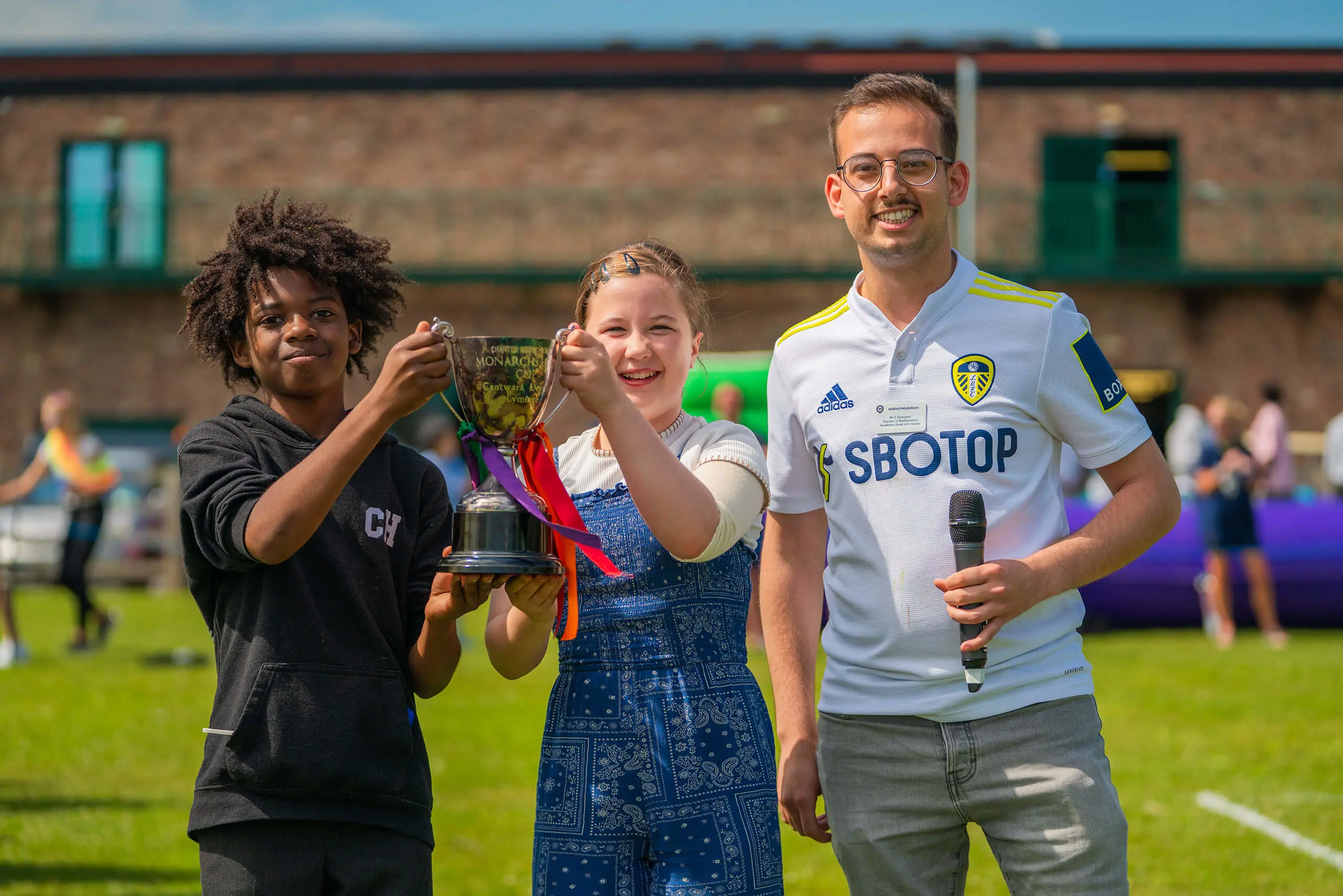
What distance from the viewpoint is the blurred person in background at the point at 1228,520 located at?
1305 cm

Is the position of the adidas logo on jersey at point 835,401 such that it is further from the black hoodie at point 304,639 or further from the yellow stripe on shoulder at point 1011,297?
the black hoodie at point 304,639

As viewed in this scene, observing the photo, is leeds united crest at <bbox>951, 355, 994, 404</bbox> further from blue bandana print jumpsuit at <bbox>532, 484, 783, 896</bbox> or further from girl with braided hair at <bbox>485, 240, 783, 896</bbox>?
blue bandana print jumpsuit at <bbox>532, 484, 783, 896</bbox>

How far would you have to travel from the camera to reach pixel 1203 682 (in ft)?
34.7

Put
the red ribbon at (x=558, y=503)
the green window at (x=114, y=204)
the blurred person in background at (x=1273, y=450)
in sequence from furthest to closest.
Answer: the green window at (x=114, y=204), the blurred person in background at (x=1273, y=450), the red ribbon at (x=558, y=503)

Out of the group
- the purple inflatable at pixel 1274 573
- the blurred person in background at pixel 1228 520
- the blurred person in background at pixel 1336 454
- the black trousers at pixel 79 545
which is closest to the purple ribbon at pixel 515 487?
the black trousers at pixel 79 545

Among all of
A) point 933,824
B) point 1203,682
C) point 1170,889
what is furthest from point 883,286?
point 1203,682

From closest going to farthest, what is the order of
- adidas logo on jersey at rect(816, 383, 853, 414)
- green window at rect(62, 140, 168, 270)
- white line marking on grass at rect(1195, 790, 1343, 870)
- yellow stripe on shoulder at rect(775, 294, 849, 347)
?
adidas logo on jersey at rect(816, 383, 853, 414), yellow stripe on shoulder at rect(775, 294, 849, 347), white line marking on grass at rect(1195, 790, 1343, 870), green window at rect(62, 140, 168, 270)

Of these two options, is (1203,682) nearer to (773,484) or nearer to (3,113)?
(773,484)

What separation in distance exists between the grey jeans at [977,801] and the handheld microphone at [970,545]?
21 centimetres

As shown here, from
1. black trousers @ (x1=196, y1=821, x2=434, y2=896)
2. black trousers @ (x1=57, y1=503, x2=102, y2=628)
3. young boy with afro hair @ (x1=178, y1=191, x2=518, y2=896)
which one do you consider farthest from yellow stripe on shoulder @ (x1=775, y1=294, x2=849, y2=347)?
black trousers @ (x1=57, y1=503, x2=102, y2=628)

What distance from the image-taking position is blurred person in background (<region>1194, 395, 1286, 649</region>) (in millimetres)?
13047

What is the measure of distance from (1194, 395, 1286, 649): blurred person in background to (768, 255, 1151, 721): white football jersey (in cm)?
1075

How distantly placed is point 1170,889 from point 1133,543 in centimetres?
327

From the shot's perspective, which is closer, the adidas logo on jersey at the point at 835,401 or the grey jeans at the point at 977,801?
the grey jeans at the point at 977,801
